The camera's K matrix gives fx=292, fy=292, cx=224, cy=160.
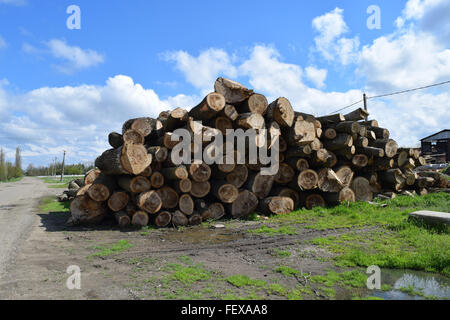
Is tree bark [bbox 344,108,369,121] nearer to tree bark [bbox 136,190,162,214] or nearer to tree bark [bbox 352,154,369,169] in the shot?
tree bark [bbox 352,154,369,169]

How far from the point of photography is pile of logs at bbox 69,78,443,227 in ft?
23.6

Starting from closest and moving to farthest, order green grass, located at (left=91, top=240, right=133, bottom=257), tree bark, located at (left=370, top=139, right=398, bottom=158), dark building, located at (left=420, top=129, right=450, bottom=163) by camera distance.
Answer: green grass, located at (left=91, top=240, right=133, bottom=257), tree bark, located at (left=370, top=139, right=398, bottom=158), dark building, located at (left=420, top=129, right=450, bottom=163)

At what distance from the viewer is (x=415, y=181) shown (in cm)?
1043

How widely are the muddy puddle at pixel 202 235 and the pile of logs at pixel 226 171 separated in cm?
57

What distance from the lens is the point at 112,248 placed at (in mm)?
5438

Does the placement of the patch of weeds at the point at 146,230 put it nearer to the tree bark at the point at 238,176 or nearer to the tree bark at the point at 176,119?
the tree bark at the point at 238,176

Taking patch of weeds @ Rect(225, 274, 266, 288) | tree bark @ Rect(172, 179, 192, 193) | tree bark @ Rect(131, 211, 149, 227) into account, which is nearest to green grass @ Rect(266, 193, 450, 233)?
tree bark @ Rect(172, 179, 192, 193)

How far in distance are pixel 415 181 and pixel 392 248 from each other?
22.4 ft

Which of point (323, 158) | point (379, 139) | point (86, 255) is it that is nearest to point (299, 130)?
point (323, 158)

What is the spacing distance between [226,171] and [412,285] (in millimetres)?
4798

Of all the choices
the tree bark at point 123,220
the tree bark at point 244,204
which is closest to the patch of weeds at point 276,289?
the tree bark at point 244,204

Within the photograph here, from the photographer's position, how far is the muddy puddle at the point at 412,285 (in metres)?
3.29

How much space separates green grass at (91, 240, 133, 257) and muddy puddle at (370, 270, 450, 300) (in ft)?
13.6
